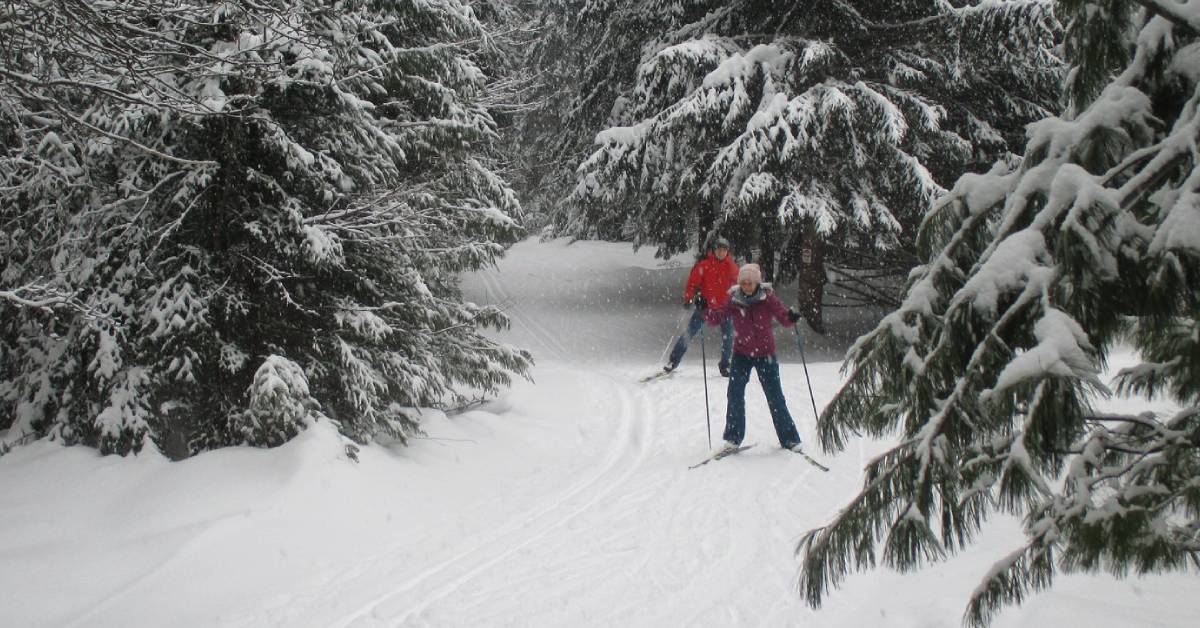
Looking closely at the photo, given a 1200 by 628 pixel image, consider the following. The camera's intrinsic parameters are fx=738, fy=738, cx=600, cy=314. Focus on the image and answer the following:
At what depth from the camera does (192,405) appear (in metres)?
6.84

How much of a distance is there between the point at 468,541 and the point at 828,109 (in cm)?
904

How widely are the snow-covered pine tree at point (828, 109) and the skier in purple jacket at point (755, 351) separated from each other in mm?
4831

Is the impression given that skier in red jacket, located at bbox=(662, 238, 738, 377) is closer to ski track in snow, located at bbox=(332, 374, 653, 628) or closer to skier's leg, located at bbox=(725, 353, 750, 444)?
ski track in snow, located at bbox=(332, 374, 653, 628)

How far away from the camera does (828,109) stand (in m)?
11.7

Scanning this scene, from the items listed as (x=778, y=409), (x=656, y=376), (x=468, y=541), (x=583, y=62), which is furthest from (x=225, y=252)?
(x=583, y=62)

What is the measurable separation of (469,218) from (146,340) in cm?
351

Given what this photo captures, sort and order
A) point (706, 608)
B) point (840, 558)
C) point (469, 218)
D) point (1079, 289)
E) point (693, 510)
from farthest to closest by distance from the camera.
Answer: point (469, 218)
point (693, 510)
point (706, 608)
point (840, 558)
point (1079, 289)

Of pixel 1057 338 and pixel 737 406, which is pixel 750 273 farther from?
pixel 1057 338

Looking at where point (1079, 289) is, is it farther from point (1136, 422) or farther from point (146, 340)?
point (146, 340)

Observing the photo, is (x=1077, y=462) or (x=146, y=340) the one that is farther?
(x=146, y=340)

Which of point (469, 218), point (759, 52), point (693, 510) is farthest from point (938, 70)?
point (693, 510)

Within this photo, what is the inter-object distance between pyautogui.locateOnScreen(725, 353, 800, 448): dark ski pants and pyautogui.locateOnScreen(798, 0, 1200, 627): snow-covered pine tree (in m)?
5.13

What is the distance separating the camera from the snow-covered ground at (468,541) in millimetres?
4398

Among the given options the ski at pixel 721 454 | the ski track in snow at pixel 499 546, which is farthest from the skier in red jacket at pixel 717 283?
the ski at pixel 721 454
